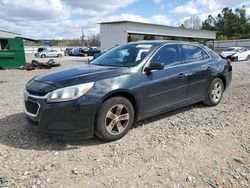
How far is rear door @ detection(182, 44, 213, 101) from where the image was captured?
17.2 feet

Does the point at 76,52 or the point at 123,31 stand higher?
the point at 123,31

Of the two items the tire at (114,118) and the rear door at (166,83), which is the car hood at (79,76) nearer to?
the tire at (114,118)

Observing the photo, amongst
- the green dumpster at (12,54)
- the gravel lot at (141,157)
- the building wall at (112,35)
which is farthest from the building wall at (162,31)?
the gravel lot at (141,157)

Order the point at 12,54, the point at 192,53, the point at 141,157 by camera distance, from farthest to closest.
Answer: the point at 12,54, the point at 192,53, the point at 141,157

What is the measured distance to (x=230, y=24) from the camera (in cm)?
6862

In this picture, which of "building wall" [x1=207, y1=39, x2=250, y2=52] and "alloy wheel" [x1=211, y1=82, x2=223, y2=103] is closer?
"alloy wheel" [x1=211, y1=82, x2=223, y2=103]

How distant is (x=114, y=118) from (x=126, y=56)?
1.37 meters

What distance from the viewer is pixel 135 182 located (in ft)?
9.91

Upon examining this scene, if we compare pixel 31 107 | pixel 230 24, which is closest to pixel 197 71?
pixel 31 107

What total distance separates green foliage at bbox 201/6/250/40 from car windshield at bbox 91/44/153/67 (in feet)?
214

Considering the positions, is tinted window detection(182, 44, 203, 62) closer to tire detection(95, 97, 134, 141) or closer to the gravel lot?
the gravel lot

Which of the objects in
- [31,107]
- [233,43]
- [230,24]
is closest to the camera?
[31,107]

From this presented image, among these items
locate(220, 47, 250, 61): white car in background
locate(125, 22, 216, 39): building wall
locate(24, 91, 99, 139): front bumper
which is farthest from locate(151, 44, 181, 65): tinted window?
locate(125, 22, 216, 39): building wall

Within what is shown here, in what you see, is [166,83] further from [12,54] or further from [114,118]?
[12,54]
